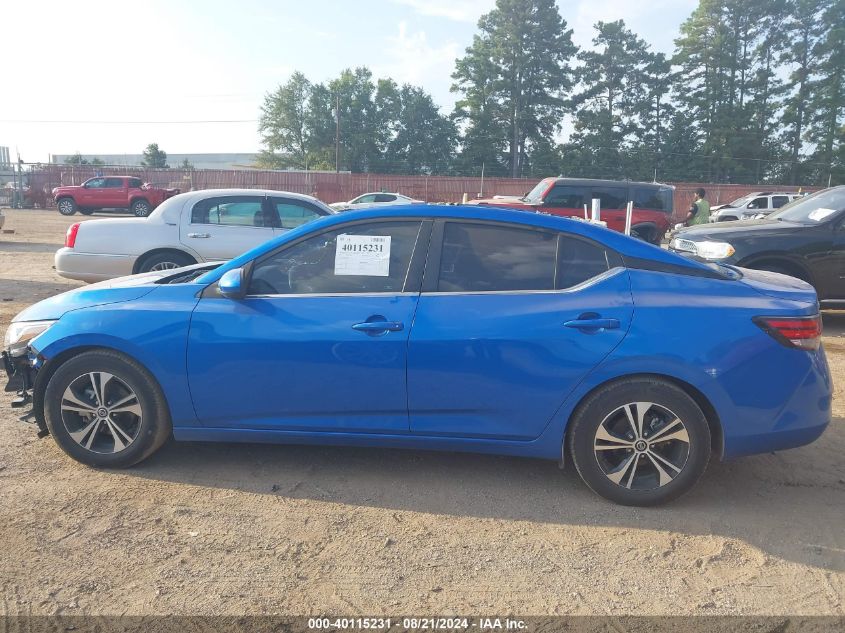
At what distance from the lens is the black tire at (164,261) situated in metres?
8.52

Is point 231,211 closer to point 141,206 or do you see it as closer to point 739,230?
point 739,230

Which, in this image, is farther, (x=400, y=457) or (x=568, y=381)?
(x=400, y=457)

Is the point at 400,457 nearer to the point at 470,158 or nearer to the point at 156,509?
the point at 156,509

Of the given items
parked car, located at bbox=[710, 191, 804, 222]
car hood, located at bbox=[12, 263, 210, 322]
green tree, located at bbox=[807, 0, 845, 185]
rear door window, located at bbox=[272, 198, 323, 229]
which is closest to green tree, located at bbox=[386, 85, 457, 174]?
green tree, located at bbox=[807, 0, 845, 185]

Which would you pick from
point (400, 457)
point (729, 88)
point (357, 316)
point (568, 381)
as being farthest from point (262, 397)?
point (729, 88)

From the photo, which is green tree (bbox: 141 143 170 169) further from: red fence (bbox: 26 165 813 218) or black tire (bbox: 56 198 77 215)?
black tire (bbox: 56 198 77 215)

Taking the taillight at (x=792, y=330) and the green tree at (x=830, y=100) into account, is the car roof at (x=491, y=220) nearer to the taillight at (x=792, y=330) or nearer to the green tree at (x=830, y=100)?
the taillight at (x=792, y=330)

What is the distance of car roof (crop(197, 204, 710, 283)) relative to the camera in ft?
12.4

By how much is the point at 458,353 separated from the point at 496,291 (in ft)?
1.36

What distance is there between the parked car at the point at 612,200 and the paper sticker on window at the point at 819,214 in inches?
290

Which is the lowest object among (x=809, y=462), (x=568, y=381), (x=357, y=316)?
(x=809, y=462)

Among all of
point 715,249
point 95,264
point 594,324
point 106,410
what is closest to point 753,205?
point 715,249

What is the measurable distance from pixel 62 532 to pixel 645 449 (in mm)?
2954

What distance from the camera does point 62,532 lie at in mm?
3346
